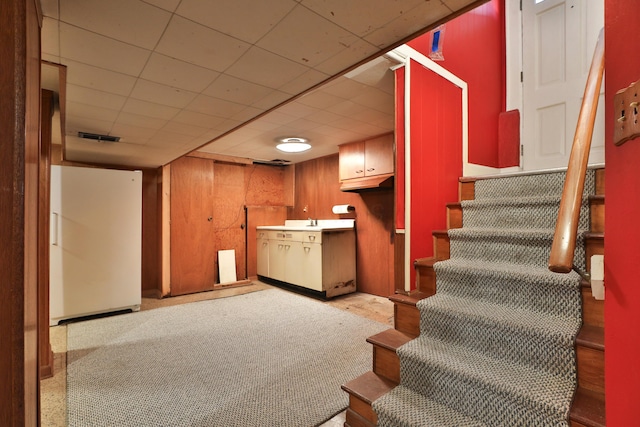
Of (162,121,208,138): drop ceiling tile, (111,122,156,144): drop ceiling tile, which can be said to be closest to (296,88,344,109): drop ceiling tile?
(162,121,208,138): drop ceiling tile

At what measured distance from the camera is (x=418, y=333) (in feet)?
5.78

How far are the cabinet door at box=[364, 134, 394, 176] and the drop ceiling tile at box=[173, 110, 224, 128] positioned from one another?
6.97 ft

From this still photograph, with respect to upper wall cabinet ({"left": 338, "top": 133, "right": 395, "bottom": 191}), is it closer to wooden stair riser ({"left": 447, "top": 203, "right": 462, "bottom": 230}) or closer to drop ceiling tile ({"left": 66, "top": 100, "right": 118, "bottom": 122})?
wooden stair riser ({"left": 447, "top": 203, "right": 462, "bottom": 230})

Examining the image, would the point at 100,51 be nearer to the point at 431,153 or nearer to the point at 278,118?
the point at 278,118

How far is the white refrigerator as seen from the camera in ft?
10.3

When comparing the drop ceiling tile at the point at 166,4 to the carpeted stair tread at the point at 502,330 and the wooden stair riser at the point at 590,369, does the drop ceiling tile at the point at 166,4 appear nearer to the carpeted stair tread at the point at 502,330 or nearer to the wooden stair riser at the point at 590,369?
the carpeted stair tread at the point at 502,330

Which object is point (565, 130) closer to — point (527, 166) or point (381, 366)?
point (527, 166)

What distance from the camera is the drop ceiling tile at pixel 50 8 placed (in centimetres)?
106

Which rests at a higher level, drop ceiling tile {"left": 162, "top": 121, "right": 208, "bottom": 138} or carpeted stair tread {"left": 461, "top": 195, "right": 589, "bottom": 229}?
drop ceiling tile {"left": 162, "top": 121, "right": 208, "bottom": 138}

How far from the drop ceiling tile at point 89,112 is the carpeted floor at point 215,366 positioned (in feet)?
6.43

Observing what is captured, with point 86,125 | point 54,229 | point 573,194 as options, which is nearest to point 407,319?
point 573,194

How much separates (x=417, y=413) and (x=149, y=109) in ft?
Answer: 8.32

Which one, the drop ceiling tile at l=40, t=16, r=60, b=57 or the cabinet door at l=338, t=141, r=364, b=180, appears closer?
the drop ceiling tile at l=40, t=16, r=60, b=57

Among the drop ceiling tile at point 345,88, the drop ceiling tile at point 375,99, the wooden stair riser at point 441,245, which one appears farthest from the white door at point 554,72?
the drop ceiling tile at point 345,88
